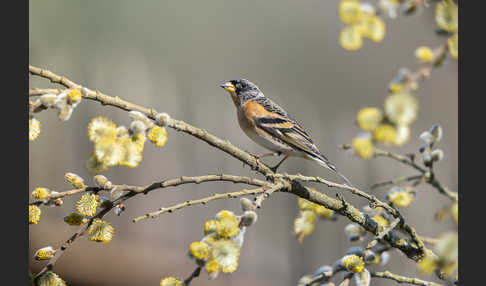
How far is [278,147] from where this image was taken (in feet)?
3.06

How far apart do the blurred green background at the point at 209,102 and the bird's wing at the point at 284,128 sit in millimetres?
36

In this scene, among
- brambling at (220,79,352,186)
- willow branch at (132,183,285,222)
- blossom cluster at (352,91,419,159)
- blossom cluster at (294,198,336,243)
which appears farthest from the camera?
brambling at (220,79,352,186)

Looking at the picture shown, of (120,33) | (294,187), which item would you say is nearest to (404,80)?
(294,187)

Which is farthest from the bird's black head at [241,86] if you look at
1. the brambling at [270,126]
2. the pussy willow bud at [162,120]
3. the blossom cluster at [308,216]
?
the pussy willow bud at [162,120]

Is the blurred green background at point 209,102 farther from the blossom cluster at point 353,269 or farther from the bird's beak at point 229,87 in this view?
the blossom cluster at point 353,269

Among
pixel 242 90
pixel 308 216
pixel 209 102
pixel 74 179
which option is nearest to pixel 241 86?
pixel 242 90

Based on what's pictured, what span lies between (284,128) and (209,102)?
43cm

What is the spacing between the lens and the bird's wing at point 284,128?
92 cm

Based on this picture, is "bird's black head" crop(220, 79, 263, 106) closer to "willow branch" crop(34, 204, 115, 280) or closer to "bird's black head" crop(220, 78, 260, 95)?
"bird's black head" crop(220, 78, 260, 95)

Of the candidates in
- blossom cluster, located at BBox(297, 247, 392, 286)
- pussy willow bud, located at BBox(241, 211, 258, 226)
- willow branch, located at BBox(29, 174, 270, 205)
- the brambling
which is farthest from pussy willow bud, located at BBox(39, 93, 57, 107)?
the brambling

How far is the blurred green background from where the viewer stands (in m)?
0.94

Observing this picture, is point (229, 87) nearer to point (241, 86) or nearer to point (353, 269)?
point (241, 86)

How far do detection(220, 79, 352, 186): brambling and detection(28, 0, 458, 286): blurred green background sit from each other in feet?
0.11

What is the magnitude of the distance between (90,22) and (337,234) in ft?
3.02
